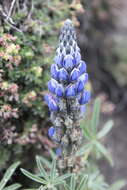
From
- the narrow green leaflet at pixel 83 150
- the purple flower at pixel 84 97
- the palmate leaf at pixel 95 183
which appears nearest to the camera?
the purple flower at pixel 84 97

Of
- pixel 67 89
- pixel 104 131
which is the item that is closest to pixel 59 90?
pixel 67 89

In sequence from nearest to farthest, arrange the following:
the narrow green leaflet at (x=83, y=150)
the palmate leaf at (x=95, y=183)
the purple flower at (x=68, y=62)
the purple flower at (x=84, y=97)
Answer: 1. the purple flower at (x=68, y=62)
2. the purple flower at (x=84, y=97)
3. the narrow green leaflet at (x=83, y=150)
4. the palmate leaf at (x=95, y=183)

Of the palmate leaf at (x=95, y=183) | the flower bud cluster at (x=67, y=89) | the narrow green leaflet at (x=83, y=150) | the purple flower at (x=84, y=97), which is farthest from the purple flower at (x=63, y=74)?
the palmate leaf at (x=95, y=183)

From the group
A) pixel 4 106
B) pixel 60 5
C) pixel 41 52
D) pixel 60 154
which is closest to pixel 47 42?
pixel 41 52

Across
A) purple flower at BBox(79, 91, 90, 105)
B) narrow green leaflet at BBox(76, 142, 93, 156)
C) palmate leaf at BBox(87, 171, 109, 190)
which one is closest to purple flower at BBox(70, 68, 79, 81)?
purple flower at BBox(79, 91, 90, 105)

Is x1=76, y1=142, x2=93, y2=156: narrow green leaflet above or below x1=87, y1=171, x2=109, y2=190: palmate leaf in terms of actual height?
above

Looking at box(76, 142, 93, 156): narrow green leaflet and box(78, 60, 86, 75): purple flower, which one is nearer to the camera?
box(78, 60, 86, 75): purple flower

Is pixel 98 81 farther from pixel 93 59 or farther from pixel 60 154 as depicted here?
pixel 60 154

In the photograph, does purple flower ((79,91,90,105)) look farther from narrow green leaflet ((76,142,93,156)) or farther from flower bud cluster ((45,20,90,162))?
narrow green leaflet ((76,142,93,156))

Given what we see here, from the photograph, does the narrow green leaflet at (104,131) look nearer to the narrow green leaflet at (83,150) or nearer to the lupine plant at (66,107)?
the narrow green leaflet at (83,150)
